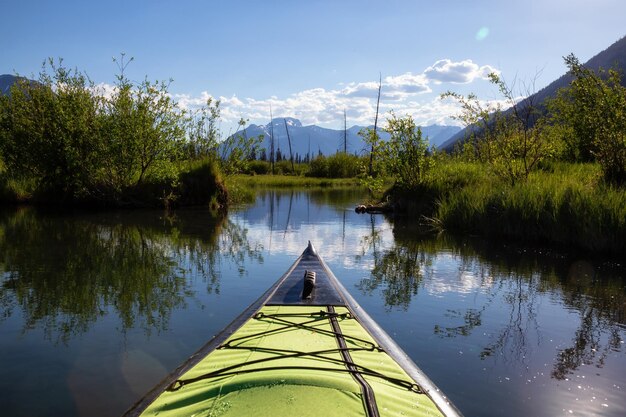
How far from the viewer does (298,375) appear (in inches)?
112

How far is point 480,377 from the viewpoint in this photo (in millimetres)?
4156

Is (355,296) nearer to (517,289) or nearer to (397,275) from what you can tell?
(397,275)

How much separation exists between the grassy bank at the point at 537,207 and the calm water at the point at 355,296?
689 millimetres

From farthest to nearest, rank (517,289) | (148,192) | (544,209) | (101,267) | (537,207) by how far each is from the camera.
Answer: (148,192), (537,207), (544,209), (101,267), (517,289)

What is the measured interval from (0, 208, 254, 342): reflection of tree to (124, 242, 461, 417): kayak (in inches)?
85.2

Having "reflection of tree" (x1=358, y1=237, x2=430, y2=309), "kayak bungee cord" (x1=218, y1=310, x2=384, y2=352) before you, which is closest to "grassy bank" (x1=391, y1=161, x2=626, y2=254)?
"reflection of tree" (x1=358, y1=237, x2=430, y2=309)

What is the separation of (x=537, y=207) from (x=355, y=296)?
6053 mm

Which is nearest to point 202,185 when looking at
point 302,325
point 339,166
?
point 302,325

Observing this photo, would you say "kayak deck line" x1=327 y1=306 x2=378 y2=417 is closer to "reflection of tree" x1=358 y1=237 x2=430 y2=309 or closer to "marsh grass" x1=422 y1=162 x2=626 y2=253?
"reflection of tree" x1=358 y1=237 x2=430 y2=309

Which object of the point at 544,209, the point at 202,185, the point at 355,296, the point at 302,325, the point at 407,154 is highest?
the point at 407,154

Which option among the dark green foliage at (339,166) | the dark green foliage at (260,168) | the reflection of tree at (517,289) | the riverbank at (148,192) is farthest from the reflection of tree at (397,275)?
the dark green foliage at (260,168)

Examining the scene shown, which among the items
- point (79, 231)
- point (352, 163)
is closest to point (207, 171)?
point (79, 231)

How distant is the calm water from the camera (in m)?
3.90

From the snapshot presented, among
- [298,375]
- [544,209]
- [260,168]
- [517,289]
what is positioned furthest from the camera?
[260,168]
